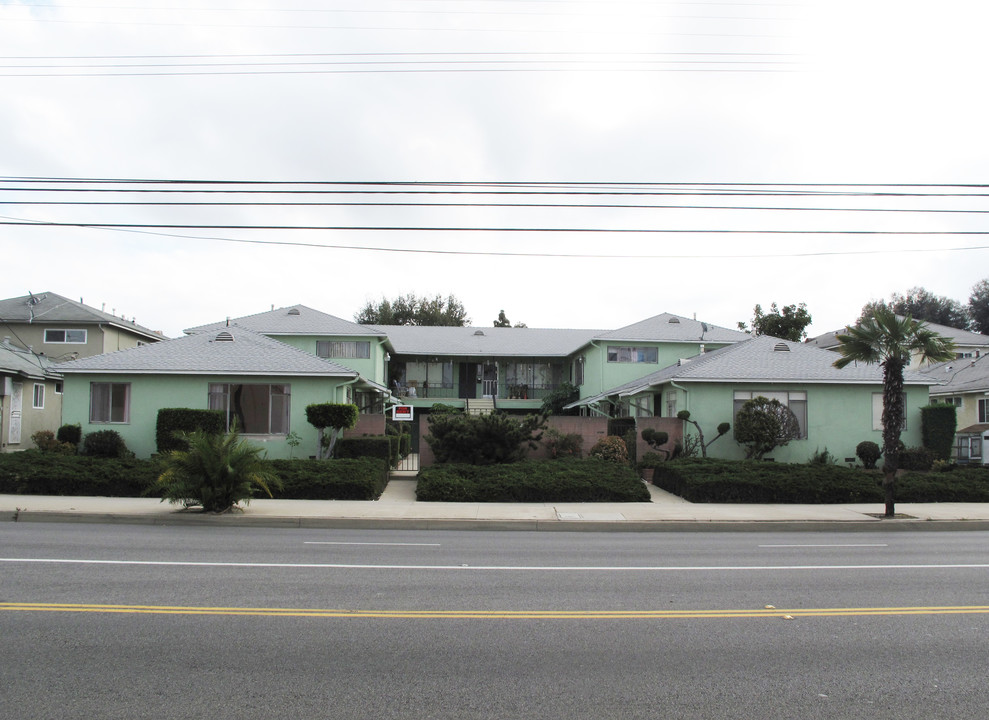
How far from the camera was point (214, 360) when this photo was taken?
24828 mm

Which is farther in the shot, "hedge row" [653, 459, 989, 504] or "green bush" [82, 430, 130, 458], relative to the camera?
"green bush" [82, 430, 130, 458]

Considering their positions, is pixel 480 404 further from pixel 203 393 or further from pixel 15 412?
pixel 15 412

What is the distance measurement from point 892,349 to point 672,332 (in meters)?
23.7

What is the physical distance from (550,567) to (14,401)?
27841mm

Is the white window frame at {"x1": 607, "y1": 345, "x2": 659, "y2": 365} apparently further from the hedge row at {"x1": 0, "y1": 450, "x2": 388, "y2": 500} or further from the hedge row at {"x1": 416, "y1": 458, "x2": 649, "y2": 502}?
the hedge row at {"x1": 0, "y1": 450, "x2": 388, "y2": 500}

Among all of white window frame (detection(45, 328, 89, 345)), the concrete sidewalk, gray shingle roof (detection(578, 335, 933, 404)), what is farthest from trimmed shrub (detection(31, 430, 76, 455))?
gray shingle roof (detection(578, 335, 933, 404))

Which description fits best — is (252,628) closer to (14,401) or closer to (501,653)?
(501,653)

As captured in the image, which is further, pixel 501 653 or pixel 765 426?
pixel 765 426

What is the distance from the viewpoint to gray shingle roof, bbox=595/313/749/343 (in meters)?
38.9

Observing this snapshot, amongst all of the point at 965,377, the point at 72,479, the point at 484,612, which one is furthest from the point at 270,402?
the point at 965,377

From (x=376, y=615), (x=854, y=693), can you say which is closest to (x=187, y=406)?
(x=376, y=615)

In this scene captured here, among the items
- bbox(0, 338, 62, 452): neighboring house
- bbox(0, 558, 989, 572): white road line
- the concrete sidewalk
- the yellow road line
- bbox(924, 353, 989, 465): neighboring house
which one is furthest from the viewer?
bbox(924, 353, 989, 465): neighboring house

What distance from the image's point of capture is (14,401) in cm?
2973

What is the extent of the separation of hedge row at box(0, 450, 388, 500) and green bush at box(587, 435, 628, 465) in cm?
760
